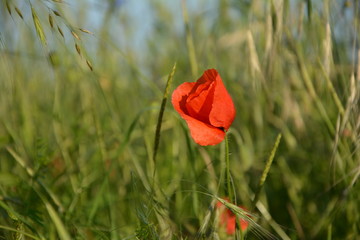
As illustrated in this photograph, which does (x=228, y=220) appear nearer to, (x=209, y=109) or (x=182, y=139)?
(x=209, y=109)

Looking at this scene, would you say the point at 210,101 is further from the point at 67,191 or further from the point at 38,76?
the point at 38,76

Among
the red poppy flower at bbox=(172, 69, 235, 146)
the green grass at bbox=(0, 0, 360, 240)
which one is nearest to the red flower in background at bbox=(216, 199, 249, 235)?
the green grass at bbox=(0, 0, 360, 240)

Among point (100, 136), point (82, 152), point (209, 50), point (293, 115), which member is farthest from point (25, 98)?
point (293, 115)

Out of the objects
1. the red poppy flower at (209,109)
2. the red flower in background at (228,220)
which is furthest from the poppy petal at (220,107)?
the red flower in background at (228,220)

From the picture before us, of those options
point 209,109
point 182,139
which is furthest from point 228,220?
point 182,139

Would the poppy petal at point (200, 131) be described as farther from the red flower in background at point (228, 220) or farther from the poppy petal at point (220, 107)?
the red flower in background at point (228, 220)

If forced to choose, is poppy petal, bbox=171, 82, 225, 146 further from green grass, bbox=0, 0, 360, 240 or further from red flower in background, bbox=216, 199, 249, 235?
red flower in background, bbox=216, 199, 249, 235
